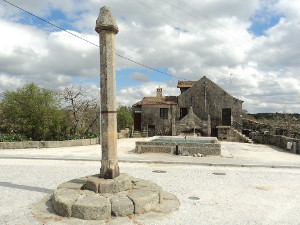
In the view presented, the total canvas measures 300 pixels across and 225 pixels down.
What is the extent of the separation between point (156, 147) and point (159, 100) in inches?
686

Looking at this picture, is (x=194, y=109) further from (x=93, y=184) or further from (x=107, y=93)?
(x=93, y=184)

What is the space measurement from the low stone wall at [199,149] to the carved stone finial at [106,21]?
842cm

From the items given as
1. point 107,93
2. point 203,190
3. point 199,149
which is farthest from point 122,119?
point 107,93

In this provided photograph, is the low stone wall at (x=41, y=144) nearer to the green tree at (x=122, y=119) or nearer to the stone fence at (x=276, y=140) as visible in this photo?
the green tree at (x=122, y=119)

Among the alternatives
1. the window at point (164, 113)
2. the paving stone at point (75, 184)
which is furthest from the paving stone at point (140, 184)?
the window at point (164, 113)

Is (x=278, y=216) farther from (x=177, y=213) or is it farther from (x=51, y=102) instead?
(x=51, y=102)

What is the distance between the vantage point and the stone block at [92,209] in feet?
14.9

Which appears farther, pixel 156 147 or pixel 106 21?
pixel 156 147

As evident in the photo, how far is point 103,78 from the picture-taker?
18.7ft

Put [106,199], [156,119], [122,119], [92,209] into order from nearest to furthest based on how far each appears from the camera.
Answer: [92,209] < [106,199] < [156,119] < [122,119]

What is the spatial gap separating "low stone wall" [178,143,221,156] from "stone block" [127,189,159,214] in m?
7.66

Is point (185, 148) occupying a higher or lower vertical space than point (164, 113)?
lower

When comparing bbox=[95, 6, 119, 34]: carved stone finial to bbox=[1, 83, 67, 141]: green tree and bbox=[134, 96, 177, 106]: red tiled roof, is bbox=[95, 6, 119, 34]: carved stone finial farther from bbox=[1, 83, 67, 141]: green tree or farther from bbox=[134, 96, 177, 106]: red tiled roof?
bbox=[134, 96, 177, 106]: red tiled roof

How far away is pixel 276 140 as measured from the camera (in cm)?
1866
